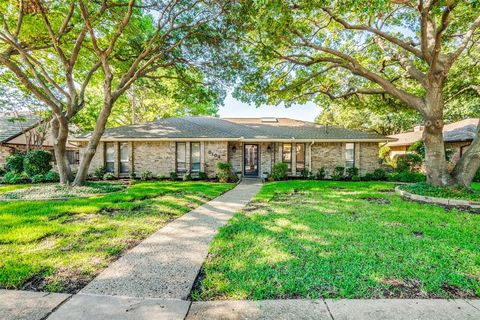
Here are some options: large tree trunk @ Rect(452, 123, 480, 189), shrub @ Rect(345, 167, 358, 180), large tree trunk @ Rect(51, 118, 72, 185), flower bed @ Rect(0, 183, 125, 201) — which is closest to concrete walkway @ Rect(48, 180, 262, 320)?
flower bed @ Rect(0, 183, 125, 201)

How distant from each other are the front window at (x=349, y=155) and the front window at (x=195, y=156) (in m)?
9.31

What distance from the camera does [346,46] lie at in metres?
11.2

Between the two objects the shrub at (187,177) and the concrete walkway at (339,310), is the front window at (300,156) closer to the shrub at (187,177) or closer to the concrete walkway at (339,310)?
the shrub at (187,177)

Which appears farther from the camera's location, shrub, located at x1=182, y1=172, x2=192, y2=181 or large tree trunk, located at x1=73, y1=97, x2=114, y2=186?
shrub, located at x1=182, y1=172, x2=192, y2=181

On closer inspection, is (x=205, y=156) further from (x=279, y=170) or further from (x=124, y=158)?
(x=124, y=158)

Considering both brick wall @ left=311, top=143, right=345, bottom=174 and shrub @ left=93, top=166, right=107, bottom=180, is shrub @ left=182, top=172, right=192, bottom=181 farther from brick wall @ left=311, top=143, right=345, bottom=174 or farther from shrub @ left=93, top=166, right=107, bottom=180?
brick wall @ left=311, top=143, right=345, bottom=174

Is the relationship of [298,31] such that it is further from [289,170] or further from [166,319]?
[166,319]

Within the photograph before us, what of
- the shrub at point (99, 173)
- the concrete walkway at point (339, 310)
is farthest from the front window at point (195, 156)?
the concrete walkway at point (339, 310)

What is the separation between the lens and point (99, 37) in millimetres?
9977

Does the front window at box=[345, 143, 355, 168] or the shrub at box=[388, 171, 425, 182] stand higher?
the front window at box=[345, 143, 355, 168]

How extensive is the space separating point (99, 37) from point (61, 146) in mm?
5020

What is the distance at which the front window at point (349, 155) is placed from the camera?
14.2 metres

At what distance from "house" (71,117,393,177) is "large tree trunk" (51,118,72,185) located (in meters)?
4.31

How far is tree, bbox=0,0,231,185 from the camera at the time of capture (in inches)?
314
